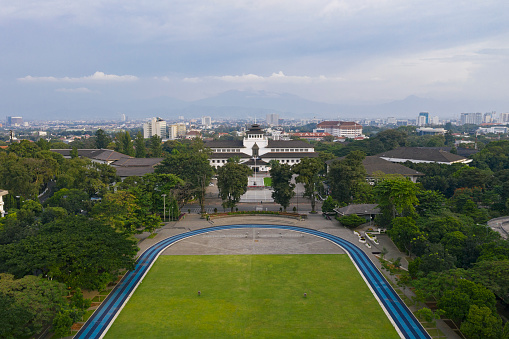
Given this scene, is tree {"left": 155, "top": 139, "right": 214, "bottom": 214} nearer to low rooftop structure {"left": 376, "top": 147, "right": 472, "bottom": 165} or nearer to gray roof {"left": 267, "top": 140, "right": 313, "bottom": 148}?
gray roof {"left": 267, "top": 140, "right": 313, "bottom": 148}

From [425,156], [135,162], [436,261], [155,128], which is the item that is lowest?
[436,261]

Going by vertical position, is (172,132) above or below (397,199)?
above

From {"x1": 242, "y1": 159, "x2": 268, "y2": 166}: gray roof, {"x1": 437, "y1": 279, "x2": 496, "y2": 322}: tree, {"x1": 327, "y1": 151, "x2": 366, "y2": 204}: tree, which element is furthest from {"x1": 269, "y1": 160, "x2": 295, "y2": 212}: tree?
{"x1": 242, "y1": 159, "x2": 268, "y2": 166}: gray roof

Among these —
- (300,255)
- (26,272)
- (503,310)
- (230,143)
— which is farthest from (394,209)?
(230,143)

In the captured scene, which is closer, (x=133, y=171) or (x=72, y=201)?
(x=72, y=201)

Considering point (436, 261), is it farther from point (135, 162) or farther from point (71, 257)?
point (135, 162)

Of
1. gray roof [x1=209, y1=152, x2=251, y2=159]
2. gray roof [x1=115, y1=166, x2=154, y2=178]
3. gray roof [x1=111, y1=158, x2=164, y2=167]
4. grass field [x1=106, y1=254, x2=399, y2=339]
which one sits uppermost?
gray roof [x1=209, y1=152, x2=251, y2=159]

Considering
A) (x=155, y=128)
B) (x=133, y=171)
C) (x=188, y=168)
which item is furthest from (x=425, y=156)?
(x=155, y=128)
